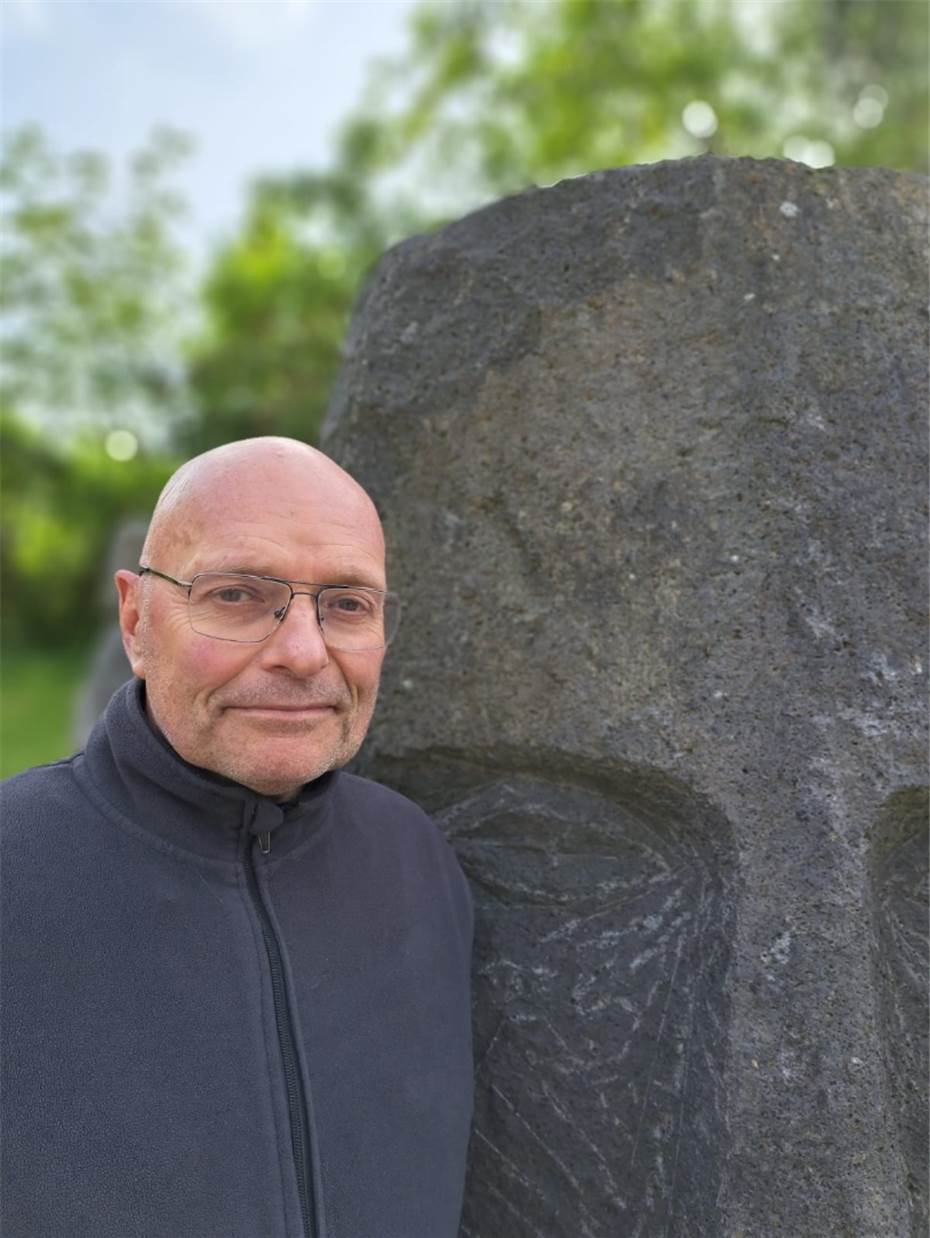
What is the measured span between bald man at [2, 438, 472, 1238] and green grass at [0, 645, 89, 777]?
15.6 feet

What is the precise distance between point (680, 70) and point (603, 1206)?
10768 millimetres

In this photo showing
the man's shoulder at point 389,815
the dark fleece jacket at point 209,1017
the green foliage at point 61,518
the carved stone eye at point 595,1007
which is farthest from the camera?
the green foliage at point 61,518

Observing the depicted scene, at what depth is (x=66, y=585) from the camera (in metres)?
12.0

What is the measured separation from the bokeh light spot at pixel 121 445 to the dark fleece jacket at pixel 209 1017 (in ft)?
35.1

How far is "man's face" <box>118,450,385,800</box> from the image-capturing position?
4.24 feet

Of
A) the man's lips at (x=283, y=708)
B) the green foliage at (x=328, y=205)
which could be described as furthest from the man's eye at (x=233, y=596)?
the green foliage at (x=328, y=205)

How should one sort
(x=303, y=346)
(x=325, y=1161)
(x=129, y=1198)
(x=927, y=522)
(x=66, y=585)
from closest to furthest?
(x=129, y=1198) → (x=325, y=1161) → (x=927, y=522) → (x=303, y=346) → (x=66, y=585)

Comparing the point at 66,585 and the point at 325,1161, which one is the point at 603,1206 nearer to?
the point at 325,1161

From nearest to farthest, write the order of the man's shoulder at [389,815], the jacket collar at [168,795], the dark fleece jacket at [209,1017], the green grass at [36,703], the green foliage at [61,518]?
the dark fleece jacket at [209,1017], the jacket collar at [168,795], the man's shoulder at [389,815], the green grass at [36,703], the green foliage at [61,518]

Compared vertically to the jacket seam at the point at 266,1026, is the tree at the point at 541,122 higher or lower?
higher

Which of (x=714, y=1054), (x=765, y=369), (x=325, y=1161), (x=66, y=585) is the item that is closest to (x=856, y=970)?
(x=714, y=1054)

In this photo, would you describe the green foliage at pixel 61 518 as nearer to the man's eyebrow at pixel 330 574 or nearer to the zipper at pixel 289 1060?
the man's eyebrow at pixel 330 574

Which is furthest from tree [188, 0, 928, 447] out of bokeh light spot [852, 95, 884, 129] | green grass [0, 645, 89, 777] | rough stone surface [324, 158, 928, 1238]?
rough stone surface [324, 158, 928, 1238]

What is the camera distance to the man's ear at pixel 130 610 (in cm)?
138
